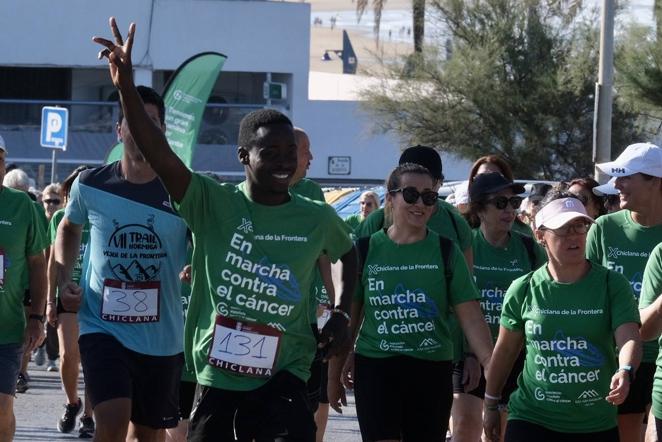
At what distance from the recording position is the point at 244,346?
5430mm

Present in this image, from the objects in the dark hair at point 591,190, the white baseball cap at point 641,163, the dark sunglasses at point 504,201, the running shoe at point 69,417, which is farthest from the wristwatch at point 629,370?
the running shoe at point 69,417

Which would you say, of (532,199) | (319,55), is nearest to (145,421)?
(532,199)

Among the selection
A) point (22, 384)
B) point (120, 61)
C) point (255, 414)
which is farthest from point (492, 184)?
point (22, 384)

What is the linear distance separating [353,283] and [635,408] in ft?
7.53

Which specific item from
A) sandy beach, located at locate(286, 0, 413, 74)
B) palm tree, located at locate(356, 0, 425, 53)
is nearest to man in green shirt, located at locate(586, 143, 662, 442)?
palm tree, located at locate(356, 0, 425, 53)

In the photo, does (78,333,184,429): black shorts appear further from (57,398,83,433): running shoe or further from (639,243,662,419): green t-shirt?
(57,398,83,433): running shoe

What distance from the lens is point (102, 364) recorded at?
6574mm

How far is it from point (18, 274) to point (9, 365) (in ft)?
1.79

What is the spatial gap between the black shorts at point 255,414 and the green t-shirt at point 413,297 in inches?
63.0

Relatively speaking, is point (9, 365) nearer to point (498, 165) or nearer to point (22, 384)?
point (498, 165)

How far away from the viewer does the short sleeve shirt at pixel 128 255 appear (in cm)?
677

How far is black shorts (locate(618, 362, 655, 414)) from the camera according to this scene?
735cm

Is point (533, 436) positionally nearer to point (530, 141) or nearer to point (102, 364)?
point (102, 364)

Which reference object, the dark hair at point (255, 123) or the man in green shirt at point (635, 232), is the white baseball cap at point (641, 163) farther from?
the dark hair at point (255, 123)
